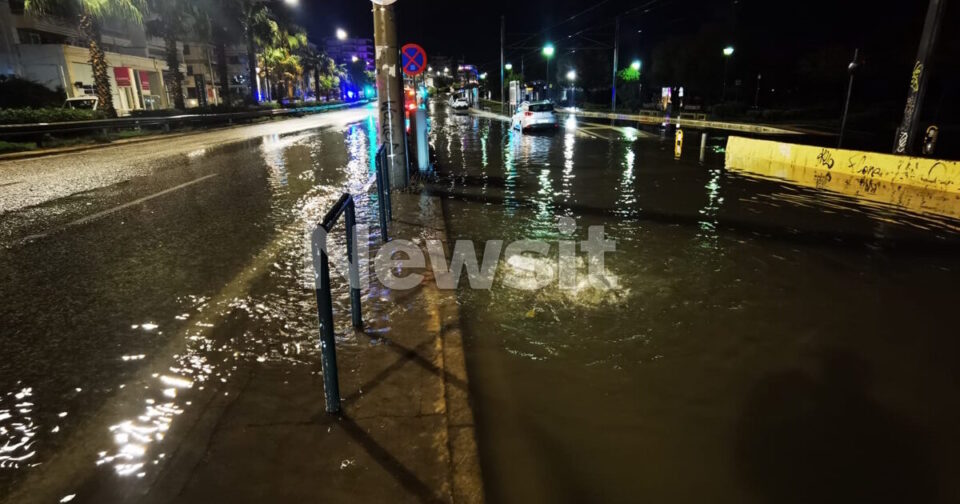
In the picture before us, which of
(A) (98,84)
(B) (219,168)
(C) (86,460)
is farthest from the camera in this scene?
(A) (98,84)

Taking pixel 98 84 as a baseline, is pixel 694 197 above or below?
below

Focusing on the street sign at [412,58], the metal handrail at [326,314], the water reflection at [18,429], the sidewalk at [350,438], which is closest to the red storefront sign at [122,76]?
the street sign at [412,58]

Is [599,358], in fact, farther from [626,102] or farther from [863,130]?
[626,102]

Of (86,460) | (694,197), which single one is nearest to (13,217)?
(86,460)

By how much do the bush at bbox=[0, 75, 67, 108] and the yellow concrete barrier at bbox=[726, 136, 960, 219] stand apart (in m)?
32.7

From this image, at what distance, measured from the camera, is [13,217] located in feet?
27.0

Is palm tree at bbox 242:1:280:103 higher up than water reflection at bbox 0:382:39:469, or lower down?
higher up

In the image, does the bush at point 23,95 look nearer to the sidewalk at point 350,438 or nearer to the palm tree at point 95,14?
the palm tree at point 95,14

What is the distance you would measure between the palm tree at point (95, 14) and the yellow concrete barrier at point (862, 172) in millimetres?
25566

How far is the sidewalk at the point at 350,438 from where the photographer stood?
2551 millimetres

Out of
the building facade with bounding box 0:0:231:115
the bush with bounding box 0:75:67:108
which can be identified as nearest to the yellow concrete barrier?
the bush with bounding box 0:75:67:108

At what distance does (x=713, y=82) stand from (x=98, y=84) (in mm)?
42968

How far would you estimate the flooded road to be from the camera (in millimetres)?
2930

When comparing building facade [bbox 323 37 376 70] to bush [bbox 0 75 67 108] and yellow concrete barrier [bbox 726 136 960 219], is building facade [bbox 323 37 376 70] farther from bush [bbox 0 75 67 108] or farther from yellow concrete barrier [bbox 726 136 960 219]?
yellow concrete barrier [bbox 726 136 960 219]
